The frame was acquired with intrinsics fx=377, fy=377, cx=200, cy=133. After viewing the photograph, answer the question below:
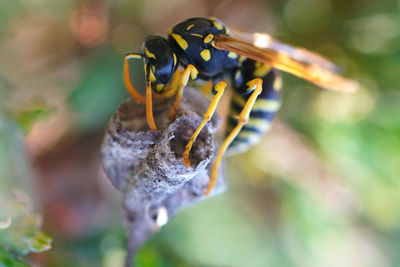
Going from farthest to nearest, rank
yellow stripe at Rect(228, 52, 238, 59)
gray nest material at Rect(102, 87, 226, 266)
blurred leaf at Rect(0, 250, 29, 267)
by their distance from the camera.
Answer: yellow stripe at Rect(228, 52, 238, 59)
blurred leaf at Rect(0, 250, 29, 267)
gray nest material at Rect(102, 87, 226, 266)

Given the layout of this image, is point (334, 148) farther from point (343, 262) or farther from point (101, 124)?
point (101, 124)

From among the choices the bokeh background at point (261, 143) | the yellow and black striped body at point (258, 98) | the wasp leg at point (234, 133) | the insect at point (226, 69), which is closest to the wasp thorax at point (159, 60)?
the insect at point (226, 69)

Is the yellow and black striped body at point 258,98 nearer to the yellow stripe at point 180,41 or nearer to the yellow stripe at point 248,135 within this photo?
the yellow stripe at point 248,135

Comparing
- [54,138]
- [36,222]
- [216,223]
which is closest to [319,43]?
[216,223]

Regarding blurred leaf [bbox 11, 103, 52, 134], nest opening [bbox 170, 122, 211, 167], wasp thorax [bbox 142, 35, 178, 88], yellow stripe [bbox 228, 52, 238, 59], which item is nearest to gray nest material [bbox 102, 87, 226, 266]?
nest opening [bbox 170, 122, 211, 167]

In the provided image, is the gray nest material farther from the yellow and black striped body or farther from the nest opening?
the yellow and black striped body

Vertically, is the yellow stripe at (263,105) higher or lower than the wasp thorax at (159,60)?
lower

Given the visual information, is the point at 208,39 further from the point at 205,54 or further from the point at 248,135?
the point at 248,135

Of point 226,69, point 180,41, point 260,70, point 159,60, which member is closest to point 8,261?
point 159,60
